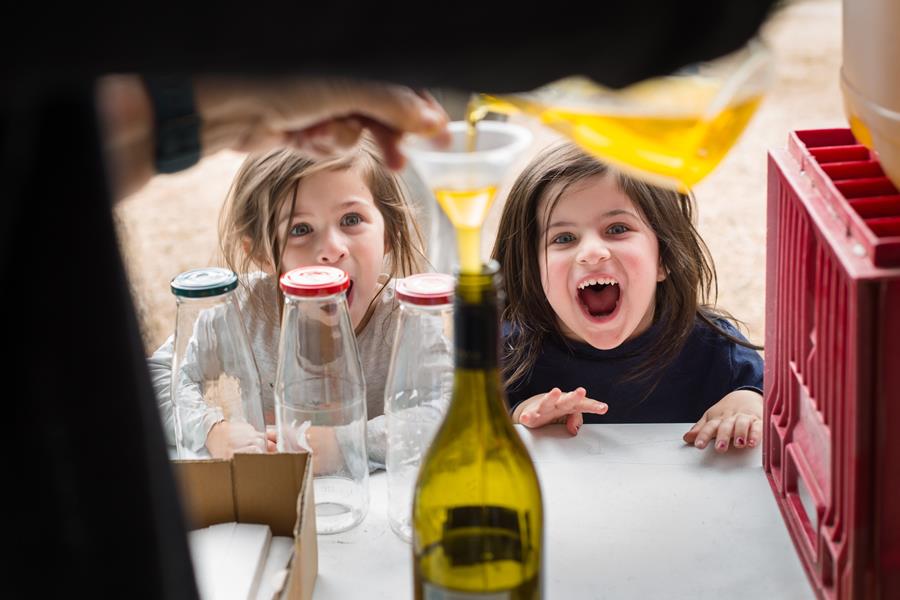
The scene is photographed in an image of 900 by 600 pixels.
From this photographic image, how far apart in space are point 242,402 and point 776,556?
543 millimetres

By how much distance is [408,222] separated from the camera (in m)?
1.89

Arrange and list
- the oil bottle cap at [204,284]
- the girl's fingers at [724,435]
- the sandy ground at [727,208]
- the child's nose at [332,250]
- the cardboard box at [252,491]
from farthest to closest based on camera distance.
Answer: the sandy ground at [727,208]
the child's nose at [332,250]
the girl's fingers at [724,435]
the oil bottle cap at [204,284]
the cardboard box at [252,491]

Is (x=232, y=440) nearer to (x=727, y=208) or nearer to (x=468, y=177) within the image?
(x=468, y=177)

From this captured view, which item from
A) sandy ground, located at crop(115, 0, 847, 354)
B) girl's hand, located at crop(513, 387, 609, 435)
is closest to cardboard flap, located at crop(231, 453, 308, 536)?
girl's hand, located at crop(513, 387, 609, 435)

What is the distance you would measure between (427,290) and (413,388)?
0.38 feet

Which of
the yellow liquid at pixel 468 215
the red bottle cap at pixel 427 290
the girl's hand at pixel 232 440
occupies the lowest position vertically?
the girl's hand at pixel 232 440

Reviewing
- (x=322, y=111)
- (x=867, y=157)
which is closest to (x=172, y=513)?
(x=322, y=111)

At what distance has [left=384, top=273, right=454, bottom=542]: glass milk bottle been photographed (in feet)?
3.38

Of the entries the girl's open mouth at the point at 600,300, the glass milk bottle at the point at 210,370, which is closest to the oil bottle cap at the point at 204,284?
the glass milk bottle at the point at 210,370

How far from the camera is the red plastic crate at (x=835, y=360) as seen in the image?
2.39 ft

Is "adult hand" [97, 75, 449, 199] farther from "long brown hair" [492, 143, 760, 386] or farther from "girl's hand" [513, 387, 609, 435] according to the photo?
"long brown hair" [492, 143, 760, 386]

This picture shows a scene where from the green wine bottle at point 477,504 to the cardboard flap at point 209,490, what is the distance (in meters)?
0.22

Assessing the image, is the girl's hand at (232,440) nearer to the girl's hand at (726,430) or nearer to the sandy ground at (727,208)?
the girl's hand at (726,430)

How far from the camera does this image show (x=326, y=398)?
1102 millimetres
